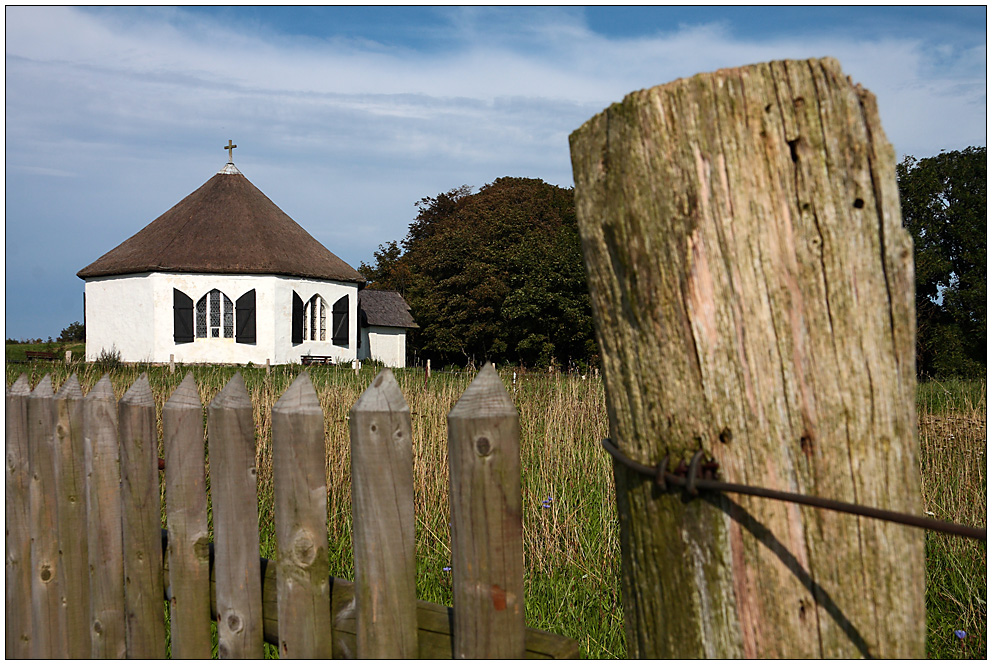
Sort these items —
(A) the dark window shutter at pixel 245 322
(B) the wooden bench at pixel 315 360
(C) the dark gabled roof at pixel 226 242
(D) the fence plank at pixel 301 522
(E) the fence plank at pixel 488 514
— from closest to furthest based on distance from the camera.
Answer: (E) the fence plank at pixel 488 514, (D) the fence plank at pixel 301 522, (C) the dark gabled roof at pixel 226 242, (A) the dark window shutter at pixel 245 322, (B) the wooden bench at pixel 315 360

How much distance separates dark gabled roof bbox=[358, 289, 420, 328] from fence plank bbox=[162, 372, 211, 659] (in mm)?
29123

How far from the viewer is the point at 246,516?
189 centimetres

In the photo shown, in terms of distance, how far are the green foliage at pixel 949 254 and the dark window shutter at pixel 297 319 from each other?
73.7 ft

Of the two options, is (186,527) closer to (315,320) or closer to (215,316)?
(215,316)

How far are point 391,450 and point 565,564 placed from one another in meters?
2.16

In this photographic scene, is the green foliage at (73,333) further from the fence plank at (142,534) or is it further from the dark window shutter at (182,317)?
the fence plank at (142,534)

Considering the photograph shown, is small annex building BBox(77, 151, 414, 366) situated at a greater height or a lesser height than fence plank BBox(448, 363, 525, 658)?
greater

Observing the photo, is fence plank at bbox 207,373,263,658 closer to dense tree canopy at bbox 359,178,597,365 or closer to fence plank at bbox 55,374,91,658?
fence plank at bbox 55,374,91,658

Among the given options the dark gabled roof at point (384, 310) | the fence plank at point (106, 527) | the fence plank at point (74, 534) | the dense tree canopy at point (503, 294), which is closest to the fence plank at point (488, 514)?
the fence plank at point (106, 527)

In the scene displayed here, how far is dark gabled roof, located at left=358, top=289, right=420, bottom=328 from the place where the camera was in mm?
31250

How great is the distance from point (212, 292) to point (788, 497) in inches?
1006

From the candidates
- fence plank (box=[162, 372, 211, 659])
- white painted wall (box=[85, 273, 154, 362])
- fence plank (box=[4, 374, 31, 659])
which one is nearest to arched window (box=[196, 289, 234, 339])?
white painted wall (box=[85, 273, 154, 362])

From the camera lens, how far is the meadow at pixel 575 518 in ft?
9.68

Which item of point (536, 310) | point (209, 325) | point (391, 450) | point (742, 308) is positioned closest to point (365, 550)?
point (391, 450)
